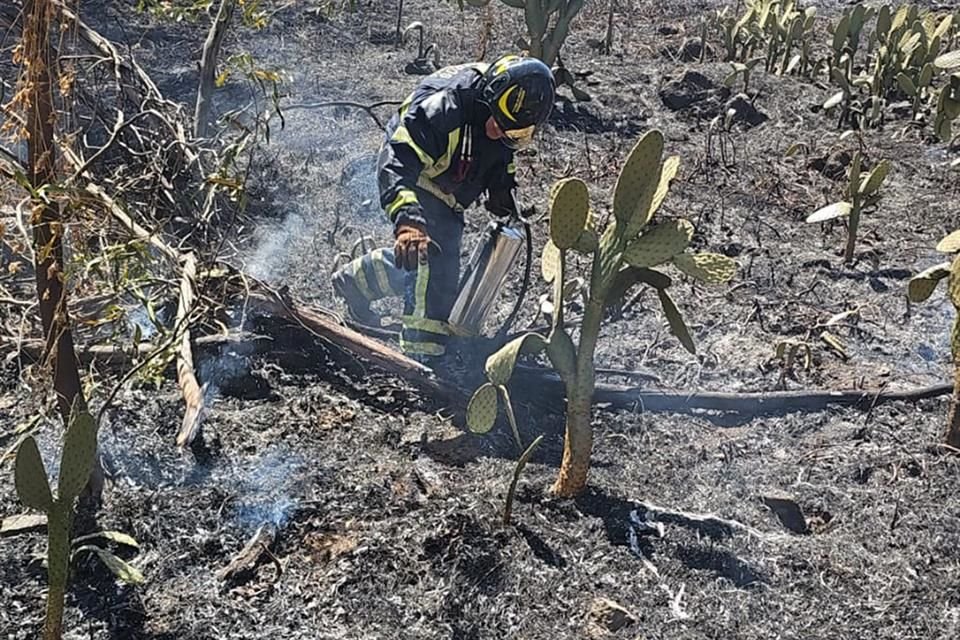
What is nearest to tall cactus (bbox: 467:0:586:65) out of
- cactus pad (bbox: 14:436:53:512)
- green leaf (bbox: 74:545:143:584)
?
green leaf (bbox: 74:545:143:584)

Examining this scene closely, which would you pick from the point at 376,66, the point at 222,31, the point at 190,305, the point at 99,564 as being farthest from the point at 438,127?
the point at 376,66

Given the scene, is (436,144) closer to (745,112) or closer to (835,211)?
(835,211)

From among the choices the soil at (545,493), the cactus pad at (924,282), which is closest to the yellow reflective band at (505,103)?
the soil at (545,493)

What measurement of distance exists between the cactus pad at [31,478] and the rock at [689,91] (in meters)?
6.61

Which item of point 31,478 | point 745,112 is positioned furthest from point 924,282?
point 745,112

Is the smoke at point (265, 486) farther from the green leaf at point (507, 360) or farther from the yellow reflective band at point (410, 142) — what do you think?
the yellow reflective band at point (410, 142)

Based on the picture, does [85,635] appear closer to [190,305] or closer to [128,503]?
[128,503]

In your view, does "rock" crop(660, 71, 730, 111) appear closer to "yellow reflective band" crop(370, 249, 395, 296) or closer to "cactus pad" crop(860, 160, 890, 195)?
"cactus pad" crop(860, 160, 890, 195)

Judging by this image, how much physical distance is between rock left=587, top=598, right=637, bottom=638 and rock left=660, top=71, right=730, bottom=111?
5.90m

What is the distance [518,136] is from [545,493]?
4.48 feet

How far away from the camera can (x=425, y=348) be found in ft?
14.4

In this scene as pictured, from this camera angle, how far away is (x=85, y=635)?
2.81 metres

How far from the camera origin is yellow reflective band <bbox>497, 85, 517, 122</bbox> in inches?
152

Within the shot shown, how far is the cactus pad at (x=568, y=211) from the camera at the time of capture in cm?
311
